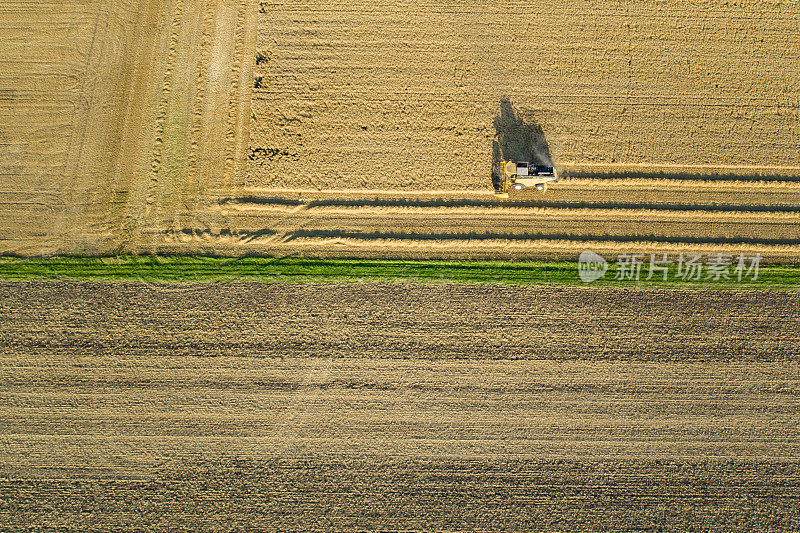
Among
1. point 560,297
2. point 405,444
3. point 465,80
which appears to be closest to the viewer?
point 405,444

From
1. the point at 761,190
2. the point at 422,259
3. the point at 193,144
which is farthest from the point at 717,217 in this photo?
the point at 193,144

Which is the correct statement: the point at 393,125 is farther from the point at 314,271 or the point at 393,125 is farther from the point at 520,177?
the point at 314,271

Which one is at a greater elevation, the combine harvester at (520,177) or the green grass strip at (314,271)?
the combine harvester at (520,177)

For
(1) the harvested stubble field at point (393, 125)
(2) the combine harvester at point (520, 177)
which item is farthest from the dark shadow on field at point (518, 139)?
(2) the combine harvester at point (520, 177)

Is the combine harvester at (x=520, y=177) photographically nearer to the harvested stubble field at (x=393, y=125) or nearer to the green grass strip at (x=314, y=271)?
the harvested stubble field at (x=393, y=125)

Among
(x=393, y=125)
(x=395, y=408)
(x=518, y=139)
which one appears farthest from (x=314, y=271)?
(x=518, y=139)

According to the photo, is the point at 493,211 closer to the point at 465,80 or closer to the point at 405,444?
the point at 465,80

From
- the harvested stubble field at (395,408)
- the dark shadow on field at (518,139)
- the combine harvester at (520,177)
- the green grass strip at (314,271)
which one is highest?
the dark shadow on field at (518,139)
